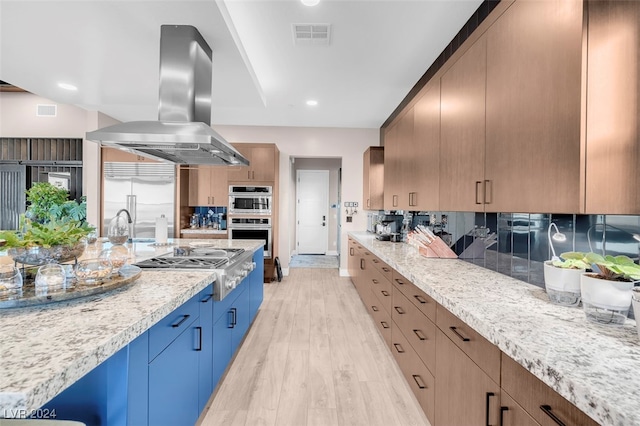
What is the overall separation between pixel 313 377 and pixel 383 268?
1.10 m

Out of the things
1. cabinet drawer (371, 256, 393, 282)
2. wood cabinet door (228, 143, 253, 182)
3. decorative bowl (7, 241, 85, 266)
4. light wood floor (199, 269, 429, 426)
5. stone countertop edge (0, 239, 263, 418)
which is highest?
wood cabinet door (228, 143, 253, 182)

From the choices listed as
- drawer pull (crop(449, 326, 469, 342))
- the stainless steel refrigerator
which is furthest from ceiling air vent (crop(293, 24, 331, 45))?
the stainless steel refrigerator

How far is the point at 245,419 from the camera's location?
66.9 inches

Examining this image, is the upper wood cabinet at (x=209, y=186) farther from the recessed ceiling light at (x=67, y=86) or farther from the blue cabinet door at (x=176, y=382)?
the blue cabinet door at (x=176, y=382)

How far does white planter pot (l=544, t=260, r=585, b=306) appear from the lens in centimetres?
111

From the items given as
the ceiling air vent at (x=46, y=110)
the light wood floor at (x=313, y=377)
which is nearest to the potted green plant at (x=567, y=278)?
the light wood floor at (x=313, y=377)

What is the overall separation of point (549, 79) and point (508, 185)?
0.45 meters

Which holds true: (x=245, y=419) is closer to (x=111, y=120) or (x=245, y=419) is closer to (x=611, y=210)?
(x=611, y=210)

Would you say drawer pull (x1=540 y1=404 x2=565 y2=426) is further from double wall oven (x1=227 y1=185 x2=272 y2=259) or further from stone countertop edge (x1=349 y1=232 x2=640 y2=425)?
double wall oven (x1=227 y1=185 x2=272 y2=259)

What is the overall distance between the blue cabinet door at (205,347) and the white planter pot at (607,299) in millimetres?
1706

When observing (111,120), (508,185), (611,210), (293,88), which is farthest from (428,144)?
(111,120)

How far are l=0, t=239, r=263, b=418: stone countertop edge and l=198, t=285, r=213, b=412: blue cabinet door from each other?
34 centimetres

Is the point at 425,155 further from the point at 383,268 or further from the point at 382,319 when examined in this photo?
the point at 382,319

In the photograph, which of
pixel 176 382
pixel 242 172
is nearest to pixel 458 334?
pixel 176 382
